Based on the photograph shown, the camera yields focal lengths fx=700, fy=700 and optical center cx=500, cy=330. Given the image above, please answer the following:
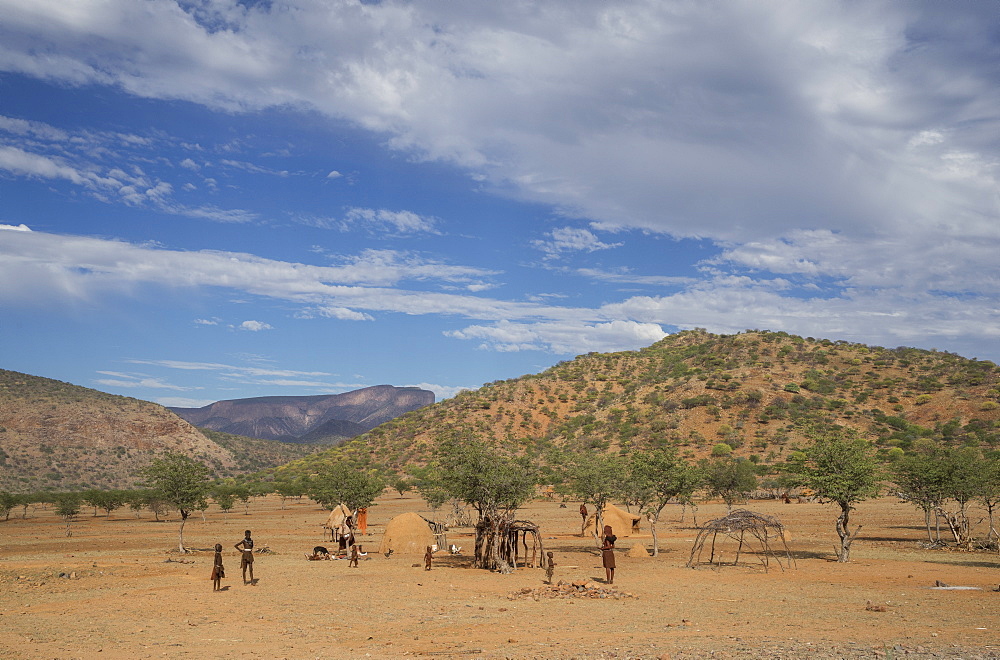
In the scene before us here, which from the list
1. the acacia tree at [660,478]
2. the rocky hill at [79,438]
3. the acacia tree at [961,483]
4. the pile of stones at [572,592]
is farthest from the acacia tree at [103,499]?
the acacia tree at [961,483]

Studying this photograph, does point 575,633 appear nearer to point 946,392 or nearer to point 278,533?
point 278,533

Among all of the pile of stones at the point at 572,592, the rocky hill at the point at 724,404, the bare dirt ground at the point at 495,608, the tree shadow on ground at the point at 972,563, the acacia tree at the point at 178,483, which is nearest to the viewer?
the bare dirt ground at the point at 495,608

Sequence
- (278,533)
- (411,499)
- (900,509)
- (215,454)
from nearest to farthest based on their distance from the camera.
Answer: (278,533), (900,509), (411,499), (215,454)

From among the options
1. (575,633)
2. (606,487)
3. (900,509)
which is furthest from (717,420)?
(575,633)

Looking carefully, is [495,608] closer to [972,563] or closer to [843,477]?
[843,477]

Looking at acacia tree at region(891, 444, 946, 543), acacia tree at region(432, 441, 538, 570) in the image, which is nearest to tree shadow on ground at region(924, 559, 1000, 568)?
acacia tree at region(891, 444, 946, 543)

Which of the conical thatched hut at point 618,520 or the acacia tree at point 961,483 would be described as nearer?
the acacia tree at point 961,483

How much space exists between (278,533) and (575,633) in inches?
1358

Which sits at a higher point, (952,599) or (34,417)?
(34,417)

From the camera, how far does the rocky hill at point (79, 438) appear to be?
8550 cm

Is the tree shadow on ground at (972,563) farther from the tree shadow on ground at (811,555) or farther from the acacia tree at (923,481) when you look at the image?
the acacia tree at (923,481)

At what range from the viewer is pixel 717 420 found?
82938 millimetres

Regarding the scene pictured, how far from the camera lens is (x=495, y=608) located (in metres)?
17.9

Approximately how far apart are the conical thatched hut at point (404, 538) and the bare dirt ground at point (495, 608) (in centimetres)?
98
